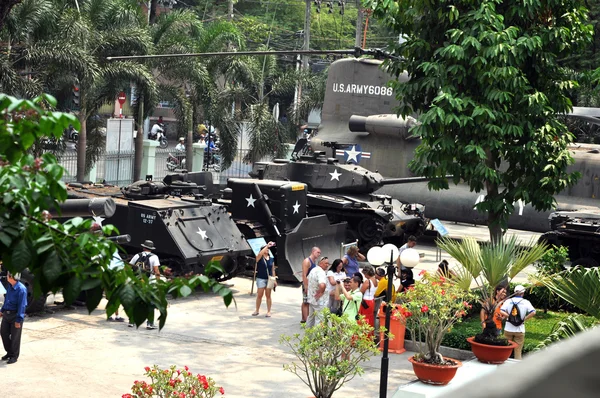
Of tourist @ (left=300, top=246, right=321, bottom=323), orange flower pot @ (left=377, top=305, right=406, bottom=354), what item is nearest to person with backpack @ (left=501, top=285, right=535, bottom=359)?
orange flower pot @ (left=377, top=305, right=406, bottom=354)

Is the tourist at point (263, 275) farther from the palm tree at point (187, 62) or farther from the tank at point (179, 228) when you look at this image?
the palm tree at point (187, 62)

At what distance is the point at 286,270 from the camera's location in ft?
58.6

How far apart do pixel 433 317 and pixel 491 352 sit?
117cm

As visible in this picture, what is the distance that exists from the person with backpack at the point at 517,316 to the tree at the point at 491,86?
2.44m

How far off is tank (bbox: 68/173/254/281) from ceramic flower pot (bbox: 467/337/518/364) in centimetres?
532

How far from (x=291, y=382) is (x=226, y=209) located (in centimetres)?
790

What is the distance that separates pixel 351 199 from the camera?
2122cm

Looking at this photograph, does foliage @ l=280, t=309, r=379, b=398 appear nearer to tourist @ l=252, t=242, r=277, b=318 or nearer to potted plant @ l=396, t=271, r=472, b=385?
potted plant @ l=396, t=271, r=472, b=385

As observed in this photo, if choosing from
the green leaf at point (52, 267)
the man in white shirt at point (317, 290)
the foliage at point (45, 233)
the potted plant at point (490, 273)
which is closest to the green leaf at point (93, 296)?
the foliage at point (45, 233)

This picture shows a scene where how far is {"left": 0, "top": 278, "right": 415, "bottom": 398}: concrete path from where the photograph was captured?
35.2ft

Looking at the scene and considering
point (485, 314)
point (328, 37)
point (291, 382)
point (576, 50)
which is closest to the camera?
point (291, 382)

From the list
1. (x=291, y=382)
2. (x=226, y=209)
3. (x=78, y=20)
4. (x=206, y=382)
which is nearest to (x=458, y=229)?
(x=226, y=209)

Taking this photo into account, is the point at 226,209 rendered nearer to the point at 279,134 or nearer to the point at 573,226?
the point at 573,226

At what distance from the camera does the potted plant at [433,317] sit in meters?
11.0
